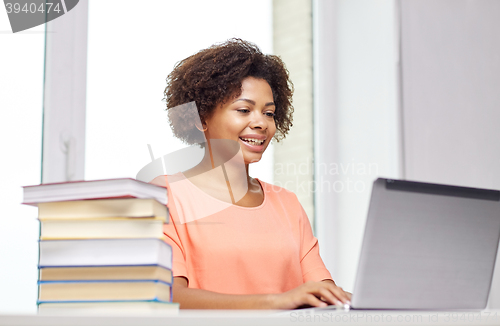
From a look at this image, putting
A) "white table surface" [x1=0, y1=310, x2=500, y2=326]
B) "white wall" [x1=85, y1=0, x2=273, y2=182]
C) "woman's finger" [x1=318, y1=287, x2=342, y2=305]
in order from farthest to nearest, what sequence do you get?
"white wall" [x1=85, y1=0, x2=273, y2=182], "woman's finger" [x1=318, y1=287, x2=342, y2=305], "white table surface" [x1=0, y1=310, x2=500, y2=326]

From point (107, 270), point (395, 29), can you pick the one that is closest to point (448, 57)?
point (395, 29)

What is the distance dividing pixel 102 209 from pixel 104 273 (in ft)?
0.31

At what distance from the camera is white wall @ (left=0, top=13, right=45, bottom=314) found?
5.66 ft

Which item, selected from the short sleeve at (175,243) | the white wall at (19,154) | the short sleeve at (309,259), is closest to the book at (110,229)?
the short sleeve at (175,243)

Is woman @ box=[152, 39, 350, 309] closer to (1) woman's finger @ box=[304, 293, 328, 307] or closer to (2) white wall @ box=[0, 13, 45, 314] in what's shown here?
(1) woman's finger @ box=[304, 293, 328, 307]

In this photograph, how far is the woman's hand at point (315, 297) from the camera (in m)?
0.85

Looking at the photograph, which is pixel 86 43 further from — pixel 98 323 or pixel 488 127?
pixel 488 127

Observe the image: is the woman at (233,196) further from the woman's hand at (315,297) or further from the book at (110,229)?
the book at (110,229)

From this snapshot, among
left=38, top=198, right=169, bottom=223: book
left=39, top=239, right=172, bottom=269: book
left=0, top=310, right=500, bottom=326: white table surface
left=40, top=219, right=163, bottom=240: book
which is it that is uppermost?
left=38, top=198, right=169, bottom=223: book

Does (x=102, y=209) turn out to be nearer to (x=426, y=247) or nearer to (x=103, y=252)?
(x=103, y=252)

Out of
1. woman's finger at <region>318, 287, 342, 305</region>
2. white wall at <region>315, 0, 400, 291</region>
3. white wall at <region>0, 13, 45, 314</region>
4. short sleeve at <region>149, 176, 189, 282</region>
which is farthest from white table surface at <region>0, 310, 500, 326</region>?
white wall at <region>315, 0, 400, 291</region>

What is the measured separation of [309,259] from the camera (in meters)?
1.56

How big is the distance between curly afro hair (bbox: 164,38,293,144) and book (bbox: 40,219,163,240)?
3.11 ft

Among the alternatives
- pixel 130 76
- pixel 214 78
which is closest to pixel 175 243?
pixel 214 78
